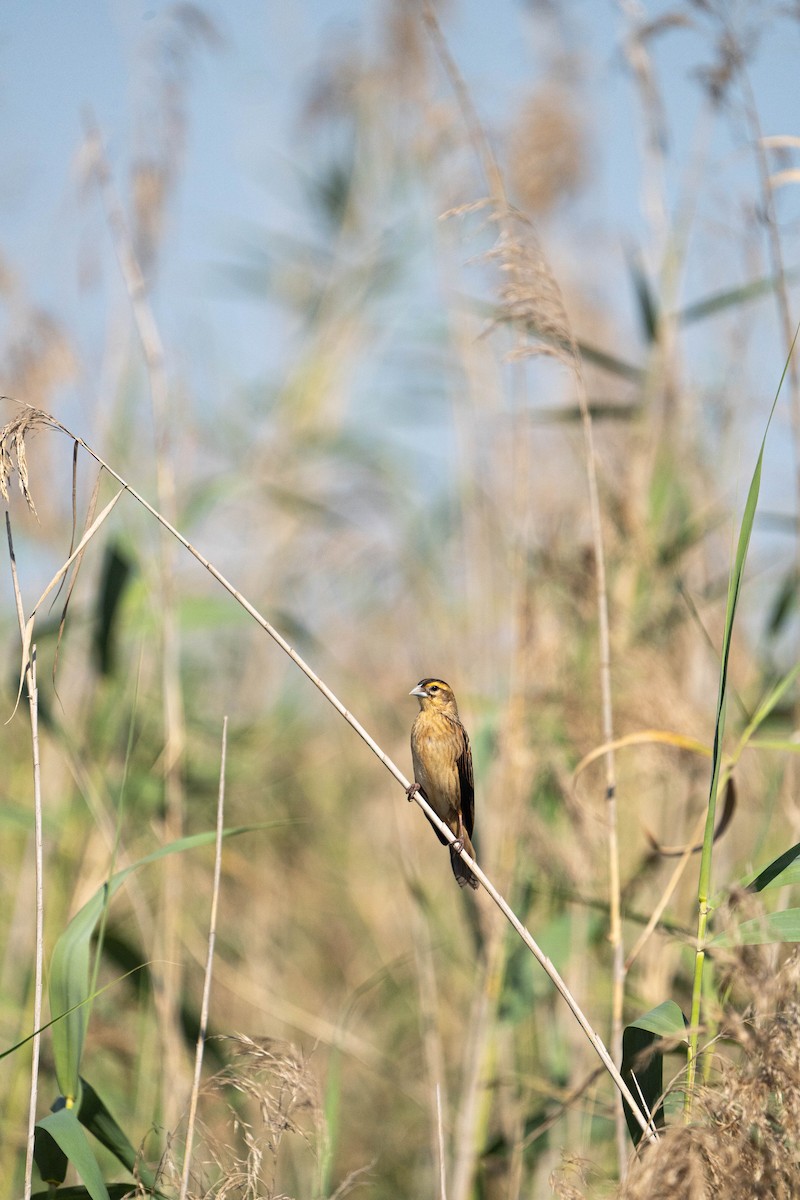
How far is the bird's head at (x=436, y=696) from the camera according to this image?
9.92ft

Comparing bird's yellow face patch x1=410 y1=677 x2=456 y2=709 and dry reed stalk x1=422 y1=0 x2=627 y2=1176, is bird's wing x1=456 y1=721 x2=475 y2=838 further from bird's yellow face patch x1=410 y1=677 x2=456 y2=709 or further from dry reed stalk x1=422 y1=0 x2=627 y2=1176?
dry reed stalk x1=422 y1=0 x2=627 y2=1176

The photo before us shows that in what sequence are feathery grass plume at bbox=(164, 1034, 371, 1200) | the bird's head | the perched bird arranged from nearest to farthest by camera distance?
feathery grass plume at bbox=(164, 1034, 371, 1200) → the perched bird → the bird's head

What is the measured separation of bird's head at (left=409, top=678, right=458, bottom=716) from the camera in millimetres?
3023

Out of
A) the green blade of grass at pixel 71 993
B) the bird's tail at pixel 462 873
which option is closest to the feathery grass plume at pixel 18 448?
the green blade of grass at pixel 71 993

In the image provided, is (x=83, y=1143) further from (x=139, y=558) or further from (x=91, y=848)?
(x=139, y=558)

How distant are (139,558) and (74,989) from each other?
5.38ft

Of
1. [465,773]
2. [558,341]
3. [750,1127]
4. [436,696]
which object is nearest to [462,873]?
[465,773]

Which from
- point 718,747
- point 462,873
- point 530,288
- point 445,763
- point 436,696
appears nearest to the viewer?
point 718,747

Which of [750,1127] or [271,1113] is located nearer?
[750,1127]

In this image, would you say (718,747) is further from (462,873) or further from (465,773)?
(465,773)

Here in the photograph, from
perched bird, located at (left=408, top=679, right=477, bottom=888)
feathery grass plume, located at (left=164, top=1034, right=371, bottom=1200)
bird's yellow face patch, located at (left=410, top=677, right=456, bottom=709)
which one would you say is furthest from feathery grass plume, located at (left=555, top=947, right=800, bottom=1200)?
bird's yellow face patch, located at (left=410, top=677, right=456, bottom=709)

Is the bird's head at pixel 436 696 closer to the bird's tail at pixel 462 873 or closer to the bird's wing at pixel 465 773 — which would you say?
the bird's wing at pixel 465 773

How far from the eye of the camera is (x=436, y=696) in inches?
121

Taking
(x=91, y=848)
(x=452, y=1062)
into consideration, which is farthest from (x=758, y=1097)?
(x=452, y=1062)
